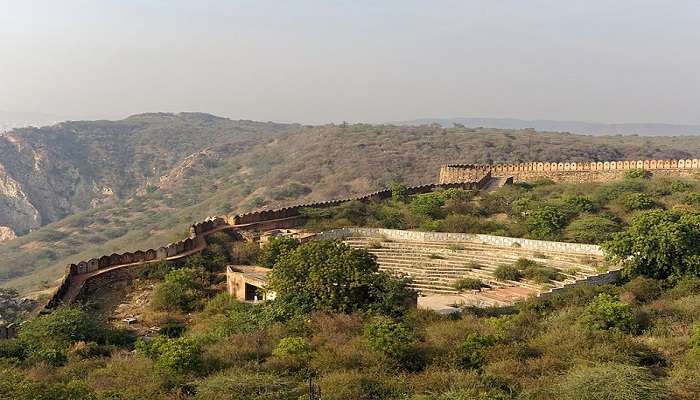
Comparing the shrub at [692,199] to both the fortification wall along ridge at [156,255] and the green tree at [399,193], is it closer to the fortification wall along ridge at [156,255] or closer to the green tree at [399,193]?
the green tree at [399,193]

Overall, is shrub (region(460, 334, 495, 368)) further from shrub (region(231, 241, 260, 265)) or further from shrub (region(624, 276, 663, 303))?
shrub (region(231, 241, 260, 265))

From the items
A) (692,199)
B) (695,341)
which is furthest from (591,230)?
(695,341)

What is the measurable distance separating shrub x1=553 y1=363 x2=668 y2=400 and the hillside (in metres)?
40.2

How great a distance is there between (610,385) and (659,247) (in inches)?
399

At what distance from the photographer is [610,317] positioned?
541 inches

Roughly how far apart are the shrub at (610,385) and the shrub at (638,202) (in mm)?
19172

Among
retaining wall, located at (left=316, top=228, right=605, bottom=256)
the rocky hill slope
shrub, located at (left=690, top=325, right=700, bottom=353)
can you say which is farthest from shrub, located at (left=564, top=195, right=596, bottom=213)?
the rocky hill slope

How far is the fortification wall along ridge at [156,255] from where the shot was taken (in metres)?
19.3

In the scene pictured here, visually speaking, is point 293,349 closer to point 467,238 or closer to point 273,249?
point 273,249

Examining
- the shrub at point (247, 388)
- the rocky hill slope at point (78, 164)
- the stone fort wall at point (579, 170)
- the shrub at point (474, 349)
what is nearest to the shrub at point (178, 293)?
the shrub at point (247, 388)

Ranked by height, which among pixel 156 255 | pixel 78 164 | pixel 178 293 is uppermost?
pixel 156 255

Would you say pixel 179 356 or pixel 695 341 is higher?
pixel 695 341

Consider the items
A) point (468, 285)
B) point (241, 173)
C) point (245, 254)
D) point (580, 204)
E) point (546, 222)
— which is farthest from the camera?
point (241, 173)

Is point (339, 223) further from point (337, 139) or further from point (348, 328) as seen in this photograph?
point (337, 139)
